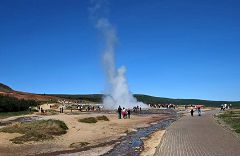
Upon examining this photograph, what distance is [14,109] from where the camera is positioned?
7838 cm

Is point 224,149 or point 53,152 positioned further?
point 53,152

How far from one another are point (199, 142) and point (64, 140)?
33.5ft

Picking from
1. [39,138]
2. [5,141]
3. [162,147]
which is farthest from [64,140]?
[162,147]

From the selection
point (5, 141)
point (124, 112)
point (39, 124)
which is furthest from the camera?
point (124, 112)

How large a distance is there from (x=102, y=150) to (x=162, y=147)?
3657 millimetres

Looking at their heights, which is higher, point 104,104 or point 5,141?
point 104,104

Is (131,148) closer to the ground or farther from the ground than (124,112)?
closer to the ground

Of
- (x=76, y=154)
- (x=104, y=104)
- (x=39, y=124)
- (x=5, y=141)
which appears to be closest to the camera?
(x=76, y=154)

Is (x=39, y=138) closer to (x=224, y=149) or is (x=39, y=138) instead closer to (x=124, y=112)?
(x=224, y=149)

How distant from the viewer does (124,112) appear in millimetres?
63062

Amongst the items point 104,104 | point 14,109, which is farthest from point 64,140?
point 104,104

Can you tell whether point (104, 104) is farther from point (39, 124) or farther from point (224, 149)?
point (224, 149)

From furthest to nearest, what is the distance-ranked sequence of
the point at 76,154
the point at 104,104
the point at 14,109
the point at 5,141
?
the point at 104,104 < the point at 14,109 < the point at 5,141 < the point at 76,154

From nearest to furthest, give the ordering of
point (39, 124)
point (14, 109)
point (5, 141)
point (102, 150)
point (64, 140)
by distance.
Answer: point (102, 150) → point (5, 141) → point (64, 140) → point (39, 124) → point (14, 109)
